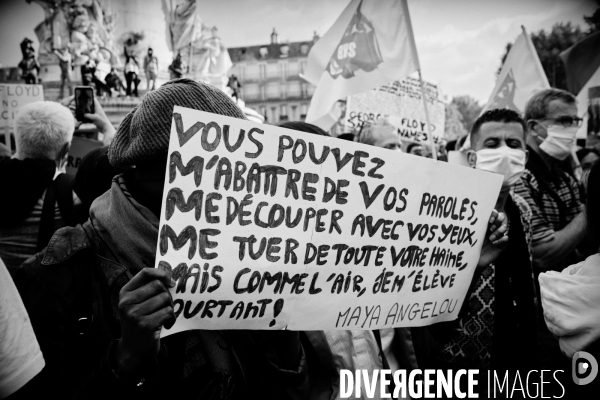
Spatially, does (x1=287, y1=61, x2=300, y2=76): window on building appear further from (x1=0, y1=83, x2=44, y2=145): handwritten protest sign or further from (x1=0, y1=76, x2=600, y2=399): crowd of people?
(x1=0, y1=76, x2=600, y2=399): crowd of people

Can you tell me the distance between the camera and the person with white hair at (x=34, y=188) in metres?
2.81

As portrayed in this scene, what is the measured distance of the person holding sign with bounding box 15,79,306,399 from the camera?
4.83 ft

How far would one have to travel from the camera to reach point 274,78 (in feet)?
253

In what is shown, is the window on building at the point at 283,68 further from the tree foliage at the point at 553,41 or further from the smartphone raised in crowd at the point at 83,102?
the smartphone raised in crowd at the point at 83,102

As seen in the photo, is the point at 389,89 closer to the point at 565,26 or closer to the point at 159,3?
the point at 159,3

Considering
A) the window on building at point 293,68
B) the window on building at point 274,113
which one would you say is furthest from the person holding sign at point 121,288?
the window on building at point 293,68

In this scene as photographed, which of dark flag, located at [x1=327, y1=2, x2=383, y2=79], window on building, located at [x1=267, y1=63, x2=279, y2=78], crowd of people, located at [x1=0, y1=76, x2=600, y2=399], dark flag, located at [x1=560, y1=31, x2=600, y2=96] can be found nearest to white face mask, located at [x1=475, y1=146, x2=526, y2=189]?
crowd of people, located at [x1=0, y1=76, x2=600, y2=399]

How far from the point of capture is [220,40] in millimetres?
33250

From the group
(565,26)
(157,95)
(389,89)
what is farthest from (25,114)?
(565,26)

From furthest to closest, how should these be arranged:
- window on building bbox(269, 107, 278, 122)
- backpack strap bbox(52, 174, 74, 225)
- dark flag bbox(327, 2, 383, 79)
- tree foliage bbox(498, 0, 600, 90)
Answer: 1. window on building bbox(269, 107, 278, 122)
2. tree foliage bbox(498, 0, 600, 90)
3. dark flag bbox(327, 2, 383, 79)
4. backpack strap bbox(52, 174, 74, 225)

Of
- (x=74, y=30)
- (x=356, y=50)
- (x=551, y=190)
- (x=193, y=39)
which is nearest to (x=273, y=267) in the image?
(x=551, y=190)

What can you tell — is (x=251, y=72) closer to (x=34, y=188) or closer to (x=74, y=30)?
(x=74, y=30)

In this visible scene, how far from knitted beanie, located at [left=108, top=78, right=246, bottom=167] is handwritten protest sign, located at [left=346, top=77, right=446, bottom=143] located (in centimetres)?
510

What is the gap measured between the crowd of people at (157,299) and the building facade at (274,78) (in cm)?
7176
